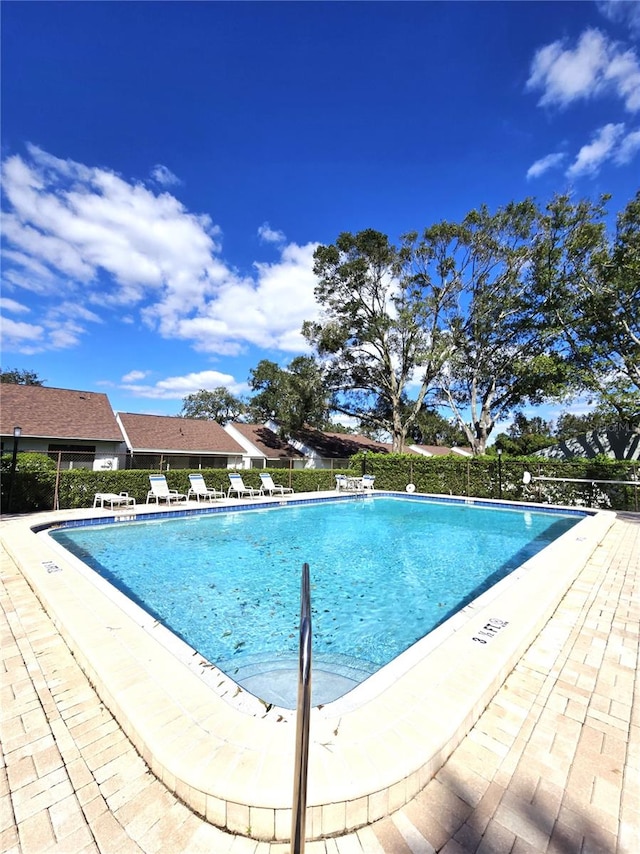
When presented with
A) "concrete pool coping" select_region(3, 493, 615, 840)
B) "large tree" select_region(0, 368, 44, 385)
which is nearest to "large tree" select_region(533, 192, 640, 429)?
"concrete pool coping" select_region(3, 493, 615, 840)

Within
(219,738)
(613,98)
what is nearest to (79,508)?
(219,738)

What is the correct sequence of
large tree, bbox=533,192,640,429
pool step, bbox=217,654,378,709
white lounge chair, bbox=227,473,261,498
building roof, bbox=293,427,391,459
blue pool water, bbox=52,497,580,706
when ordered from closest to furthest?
1. pool step, bbox=217,654,378,709
2. blue pool water, bbox=52,497,580,706
3. white lounge chair, bbox=227,473,261,498
4. large tree, bbox=533,192,640,429
5. building roof, bbox=293,427,391,459

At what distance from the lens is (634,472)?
47.0 feet

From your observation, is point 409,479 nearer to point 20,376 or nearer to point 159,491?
point 159,491

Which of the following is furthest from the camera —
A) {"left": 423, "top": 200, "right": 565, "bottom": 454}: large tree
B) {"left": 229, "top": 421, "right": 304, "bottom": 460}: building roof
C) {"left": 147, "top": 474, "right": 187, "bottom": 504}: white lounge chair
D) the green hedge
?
{"left": 229, "top": 421, "right": 304, "bottom": 460}: building roof

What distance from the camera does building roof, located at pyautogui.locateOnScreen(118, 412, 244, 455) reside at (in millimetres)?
21594

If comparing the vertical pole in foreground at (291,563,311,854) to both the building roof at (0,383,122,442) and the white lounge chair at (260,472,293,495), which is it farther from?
the building roof at (0,383,122,442)

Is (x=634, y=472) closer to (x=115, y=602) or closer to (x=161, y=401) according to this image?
(x=115, y=602)

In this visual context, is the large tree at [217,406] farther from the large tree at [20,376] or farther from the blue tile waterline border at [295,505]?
the blue tile waterline border at [295,505]

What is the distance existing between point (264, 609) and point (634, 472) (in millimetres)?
15604

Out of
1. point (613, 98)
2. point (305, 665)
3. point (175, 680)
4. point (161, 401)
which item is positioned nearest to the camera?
point (305, 665)

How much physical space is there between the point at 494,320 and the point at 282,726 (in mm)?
24908

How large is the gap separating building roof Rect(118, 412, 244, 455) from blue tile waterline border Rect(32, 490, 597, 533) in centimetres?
1031

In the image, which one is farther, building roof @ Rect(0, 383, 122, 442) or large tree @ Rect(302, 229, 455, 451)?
large tree @ Rect(302, 229, 455, 451)
